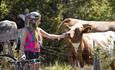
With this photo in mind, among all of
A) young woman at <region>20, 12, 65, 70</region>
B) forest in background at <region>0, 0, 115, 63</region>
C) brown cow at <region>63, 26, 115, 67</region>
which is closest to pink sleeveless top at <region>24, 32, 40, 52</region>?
young woman at <region>20, 12, 65, 70</region>

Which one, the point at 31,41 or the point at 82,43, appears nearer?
the point at 31,41

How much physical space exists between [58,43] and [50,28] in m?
0.67

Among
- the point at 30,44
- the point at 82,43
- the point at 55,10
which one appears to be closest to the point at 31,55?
the point at 30,44

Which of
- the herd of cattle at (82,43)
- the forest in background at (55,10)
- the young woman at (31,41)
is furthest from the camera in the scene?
the forest in background at (55,10)

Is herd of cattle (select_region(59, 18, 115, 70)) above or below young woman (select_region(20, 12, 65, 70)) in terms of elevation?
below

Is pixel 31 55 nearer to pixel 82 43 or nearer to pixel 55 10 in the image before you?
pixel 82 43

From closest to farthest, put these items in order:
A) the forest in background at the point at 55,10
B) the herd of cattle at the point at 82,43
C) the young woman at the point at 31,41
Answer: the young woman at the point at 31,41, the herd of cattle at the point at 82,43, the forest in background at the point at 55,10

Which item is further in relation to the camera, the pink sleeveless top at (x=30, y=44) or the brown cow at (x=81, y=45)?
the brown cow at (x=81, y=45)

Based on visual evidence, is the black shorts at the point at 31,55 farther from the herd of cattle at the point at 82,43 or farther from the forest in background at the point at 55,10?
the forest in background at the point at 55,10

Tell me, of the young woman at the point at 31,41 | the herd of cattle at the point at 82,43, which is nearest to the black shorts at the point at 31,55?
the young woman at the point at 31,41

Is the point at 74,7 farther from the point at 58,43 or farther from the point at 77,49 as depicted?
the point at 77,49

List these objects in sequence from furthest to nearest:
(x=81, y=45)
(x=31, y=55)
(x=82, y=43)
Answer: (x=82, y=43), (x=81, y=45), (x=31, y=55)

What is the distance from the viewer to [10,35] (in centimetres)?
974

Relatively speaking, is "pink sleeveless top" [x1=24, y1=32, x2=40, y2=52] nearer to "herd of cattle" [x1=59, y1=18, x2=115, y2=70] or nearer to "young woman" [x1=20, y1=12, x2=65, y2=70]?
"young woman" [x1=20, y1=12, x2=65, y2=70]
